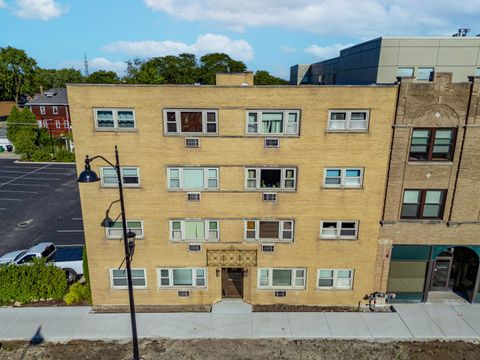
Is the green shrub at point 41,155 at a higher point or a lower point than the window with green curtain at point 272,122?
lower

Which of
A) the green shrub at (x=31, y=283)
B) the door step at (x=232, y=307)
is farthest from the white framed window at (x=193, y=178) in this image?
the green shrub at (x=31, y=283)

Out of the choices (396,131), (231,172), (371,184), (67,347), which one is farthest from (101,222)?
(396,131)

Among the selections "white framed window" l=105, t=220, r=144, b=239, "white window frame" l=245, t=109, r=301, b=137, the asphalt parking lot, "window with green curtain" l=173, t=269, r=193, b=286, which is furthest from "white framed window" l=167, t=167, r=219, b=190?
the asphalt parking lot

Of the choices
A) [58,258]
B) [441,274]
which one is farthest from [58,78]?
[441,274]

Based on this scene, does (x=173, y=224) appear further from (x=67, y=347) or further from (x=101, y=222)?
(x=67, y=347)

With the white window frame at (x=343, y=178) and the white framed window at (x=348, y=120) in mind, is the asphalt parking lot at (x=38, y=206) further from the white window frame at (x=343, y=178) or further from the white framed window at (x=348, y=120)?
the white framed window at (x=348, y=120)
